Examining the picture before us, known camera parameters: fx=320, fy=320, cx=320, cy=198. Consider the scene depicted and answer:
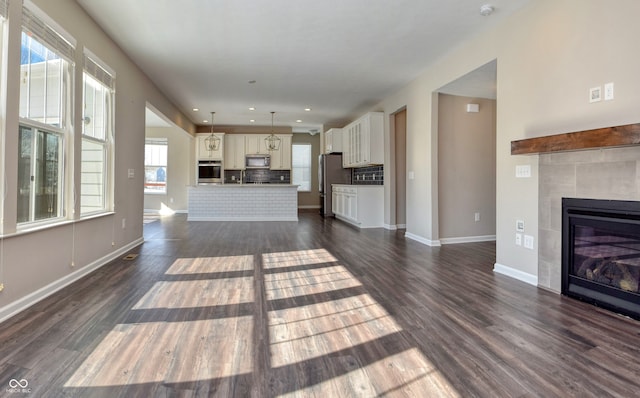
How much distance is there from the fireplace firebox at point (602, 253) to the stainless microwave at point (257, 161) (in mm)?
8279

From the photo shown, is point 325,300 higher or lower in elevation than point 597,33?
lower

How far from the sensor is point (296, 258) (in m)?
4.12

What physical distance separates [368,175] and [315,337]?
20.3 feet

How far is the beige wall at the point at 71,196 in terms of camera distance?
2.29m

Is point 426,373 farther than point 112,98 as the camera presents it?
No

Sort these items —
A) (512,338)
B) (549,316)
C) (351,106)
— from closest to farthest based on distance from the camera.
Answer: (512,338)
(549,316)
(351,106)

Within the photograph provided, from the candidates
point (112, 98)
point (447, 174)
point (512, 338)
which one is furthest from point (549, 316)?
point (112, 98)

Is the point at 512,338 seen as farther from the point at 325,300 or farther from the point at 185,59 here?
the point at 185,59

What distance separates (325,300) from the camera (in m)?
2.64

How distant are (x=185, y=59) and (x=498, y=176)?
14.3 feet

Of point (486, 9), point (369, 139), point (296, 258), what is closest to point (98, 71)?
point (296, 258)

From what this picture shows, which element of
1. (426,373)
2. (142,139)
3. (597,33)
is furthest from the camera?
(142,139)

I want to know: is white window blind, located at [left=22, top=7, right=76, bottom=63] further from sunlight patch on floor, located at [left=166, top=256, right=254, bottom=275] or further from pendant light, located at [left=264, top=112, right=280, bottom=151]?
pendant light, located at [left=264, top=112, right=280, bottom=151]

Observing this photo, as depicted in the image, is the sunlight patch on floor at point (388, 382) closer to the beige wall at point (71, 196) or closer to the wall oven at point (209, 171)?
the beige wall at point (71, 196)
